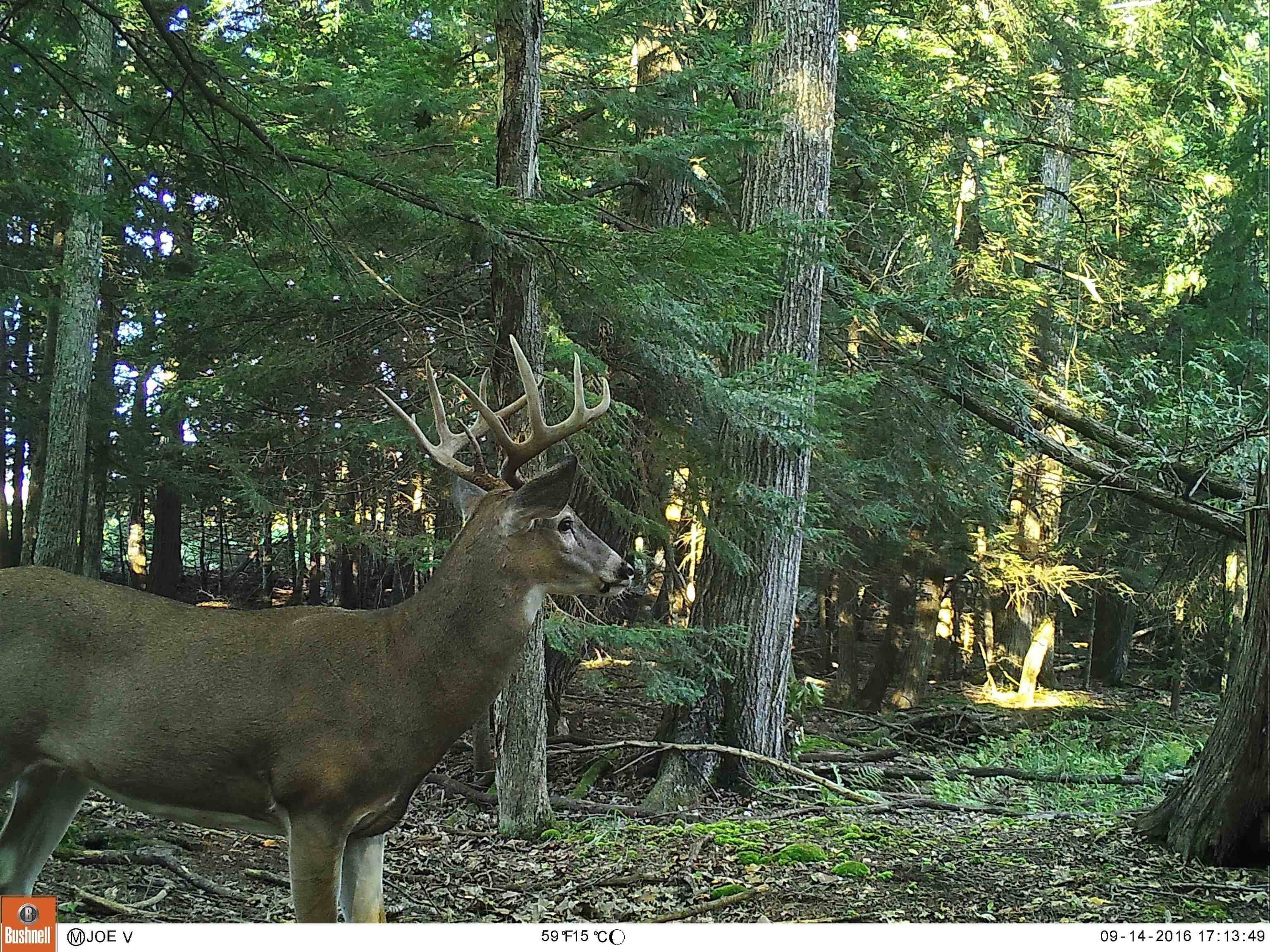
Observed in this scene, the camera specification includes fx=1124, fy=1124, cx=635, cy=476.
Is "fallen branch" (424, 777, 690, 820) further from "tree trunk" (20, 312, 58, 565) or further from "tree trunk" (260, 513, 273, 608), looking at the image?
"tree trunk" (20, 312, 58, 565)

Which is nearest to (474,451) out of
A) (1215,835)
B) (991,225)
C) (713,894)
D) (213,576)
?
(213,576)

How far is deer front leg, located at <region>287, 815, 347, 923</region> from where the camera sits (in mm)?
2459

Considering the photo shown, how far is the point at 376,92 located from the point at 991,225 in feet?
10.2

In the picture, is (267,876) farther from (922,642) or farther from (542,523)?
(922,642)

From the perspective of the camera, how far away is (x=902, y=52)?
234 inches

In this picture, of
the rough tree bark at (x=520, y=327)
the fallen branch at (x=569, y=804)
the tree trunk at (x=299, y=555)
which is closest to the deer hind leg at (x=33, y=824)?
the tree trunk at (x=299, y=555)

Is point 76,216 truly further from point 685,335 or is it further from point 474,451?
point 685,335

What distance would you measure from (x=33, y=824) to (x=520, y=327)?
81.7 inches

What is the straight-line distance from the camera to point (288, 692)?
2510mm

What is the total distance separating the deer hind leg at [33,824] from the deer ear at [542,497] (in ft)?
3.95

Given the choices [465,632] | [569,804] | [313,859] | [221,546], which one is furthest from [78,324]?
[569,804]

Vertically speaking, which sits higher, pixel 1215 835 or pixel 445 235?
pixel 445 235
